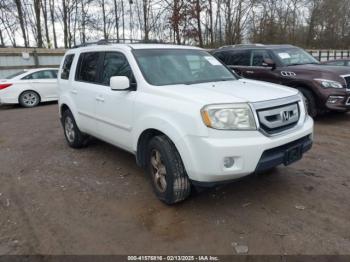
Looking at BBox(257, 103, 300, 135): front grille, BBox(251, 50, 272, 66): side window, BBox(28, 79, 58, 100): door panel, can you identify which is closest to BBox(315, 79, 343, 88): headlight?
BBox(251, 50, 272, 66): side window

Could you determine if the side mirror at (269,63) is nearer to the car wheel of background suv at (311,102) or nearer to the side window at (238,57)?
the side window at (238,57)

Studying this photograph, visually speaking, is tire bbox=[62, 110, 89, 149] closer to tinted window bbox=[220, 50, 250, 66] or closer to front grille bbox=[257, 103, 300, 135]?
front grille bbox=[257, 103, 300, 135]

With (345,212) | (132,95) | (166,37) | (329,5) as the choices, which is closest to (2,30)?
(166,37)

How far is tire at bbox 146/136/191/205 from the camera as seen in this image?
10.6ft

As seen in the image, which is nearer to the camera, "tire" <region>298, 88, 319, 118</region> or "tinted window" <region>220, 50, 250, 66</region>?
"tire" <region>298, 88, 319, 118</region>

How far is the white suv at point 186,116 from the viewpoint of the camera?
9.67 ft

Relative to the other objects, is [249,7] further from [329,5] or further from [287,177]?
[287,177]

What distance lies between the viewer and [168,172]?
10.7ft

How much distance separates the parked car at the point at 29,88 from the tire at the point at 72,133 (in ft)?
21.9

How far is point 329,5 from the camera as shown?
37.9 meters

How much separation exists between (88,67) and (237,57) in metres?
5.27

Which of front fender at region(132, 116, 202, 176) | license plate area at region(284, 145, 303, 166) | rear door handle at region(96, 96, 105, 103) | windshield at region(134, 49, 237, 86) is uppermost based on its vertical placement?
windshield at region(134, 49, 237, 86)

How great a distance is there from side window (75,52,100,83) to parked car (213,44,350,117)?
4585mm

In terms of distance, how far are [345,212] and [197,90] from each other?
1.99 m
